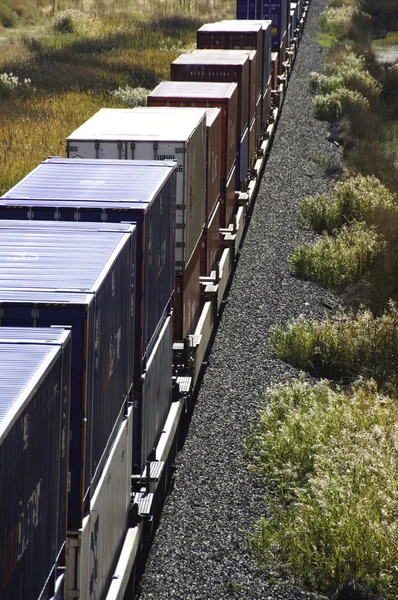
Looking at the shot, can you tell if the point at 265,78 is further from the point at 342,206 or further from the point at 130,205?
the point at 130,205

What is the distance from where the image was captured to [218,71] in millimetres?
18641

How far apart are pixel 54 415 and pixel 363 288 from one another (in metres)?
12.6

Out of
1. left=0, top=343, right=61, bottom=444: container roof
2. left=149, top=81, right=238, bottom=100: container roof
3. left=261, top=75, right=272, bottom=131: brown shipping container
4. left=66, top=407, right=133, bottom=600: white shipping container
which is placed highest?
left=0, top=343, right=61, bottom=444: container roof

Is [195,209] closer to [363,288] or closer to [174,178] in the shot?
[174,178]

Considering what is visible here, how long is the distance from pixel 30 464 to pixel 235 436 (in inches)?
270

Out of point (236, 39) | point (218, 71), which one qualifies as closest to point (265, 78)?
point (236, 39)

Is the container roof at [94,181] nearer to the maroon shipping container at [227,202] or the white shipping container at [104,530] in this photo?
the white shipping container at [104,530]

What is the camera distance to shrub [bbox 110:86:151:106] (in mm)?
31375

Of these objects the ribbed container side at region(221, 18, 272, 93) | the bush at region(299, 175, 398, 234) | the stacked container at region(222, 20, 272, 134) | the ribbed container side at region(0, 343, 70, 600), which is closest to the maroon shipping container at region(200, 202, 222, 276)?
the bush at region(299, 175, 398, 234)

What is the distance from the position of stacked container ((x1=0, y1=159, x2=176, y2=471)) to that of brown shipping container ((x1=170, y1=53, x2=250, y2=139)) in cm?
885

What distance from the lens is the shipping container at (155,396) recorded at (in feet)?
28.2

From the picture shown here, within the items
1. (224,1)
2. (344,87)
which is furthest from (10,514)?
(224,1)

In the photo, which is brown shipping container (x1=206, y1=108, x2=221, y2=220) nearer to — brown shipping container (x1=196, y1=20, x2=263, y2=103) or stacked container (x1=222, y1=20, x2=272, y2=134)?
brown shipping container (x1=196, y1=20, x2=263, y2=103)

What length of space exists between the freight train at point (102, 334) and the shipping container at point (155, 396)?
0.02 m
